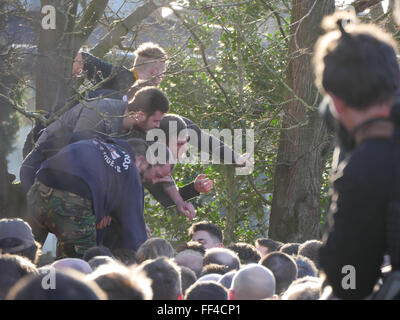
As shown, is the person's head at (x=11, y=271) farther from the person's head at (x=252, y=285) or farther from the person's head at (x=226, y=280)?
the person's head at (x=226, y=280)

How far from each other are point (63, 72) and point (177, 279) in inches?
122

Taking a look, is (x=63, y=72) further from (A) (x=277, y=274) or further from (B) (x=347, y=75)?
(B) (x=347, y=75)

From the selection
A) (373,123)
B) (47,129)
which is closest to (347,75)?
(373,123)

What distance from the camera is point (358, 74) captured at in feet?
6.66

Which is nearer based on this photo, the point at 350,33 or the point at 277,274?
the point at 350,33

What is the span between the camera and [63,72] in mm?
5637

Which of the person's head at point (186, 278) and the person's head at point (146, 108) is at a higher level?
the person's head at point (146, 108)

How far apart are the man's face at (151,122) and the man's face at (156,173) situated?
42 cm

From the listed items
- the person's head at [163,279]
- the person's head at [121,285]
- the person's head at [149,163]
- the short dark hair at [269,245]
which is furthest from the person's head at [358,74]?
the short dark hair at [269,245]

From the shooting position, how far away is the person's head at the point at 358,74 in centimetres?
Result: 202

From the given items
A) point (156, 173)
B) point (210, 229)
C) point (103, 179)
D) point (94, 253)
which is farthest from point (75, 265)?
point (210, 229)

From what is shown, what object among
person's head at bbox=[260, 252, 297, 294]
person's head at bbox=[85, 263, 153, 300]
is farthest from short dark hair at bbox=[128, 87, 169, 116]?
person's head at bbox=[85, 263, 153, 300]

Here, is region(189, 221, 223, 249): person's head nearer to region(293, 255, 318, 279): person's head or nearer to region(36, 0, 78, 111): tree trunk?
region(36, 0, 78, 111): tree trunk

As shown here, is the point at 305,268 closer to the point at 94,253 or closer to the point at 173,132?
the point at 94,253
